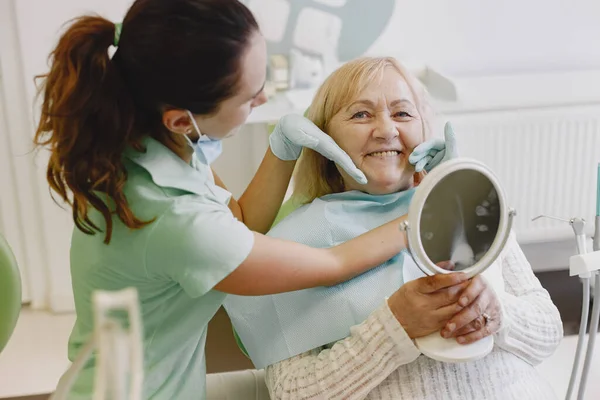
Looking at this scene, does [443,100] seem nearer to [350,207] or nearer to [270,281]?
[350,207]

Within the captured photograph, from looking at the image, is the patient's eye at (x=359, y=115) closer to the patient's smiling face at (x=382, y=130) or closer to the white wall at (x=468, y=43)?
the patient's smiling face at (x=382, y=130)

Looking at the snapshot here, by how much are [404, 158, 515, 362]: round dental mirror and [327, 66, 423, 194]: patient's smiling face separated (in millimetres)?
390

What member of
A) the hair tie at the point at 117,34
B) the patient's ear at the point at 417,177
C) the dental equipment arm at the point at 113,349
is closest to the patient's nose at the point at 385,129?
the patient's ear at the point at 417,177

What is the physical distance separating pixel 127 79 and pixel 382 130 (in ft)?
1.95

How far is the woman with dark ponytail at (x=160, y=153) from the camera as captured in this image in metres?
1.16

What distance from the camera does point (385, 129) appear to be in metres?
1.61

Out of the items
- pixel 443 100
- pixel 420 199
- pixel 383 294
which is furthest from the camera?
pixel 443 100

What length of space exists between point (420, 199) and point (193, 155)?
394mm

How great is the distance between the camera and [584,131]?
9.73 ft

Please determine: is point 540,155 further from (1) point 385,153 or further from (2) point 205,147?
(2) point 205,147

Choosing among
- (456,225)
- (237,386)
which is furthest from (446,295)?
(237,386)

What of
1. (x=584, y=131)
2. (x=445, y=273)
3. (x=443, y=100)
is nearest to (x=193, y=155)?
(x=445, y=273)

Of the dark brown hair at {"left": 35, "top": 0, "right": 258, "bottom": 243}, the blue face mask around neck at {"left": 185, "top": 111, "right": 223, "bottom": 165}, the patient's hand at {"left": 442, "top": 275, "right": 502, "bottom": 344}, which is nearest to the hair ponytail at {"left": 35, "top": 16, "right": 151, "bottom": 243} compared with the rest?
the dark brown hair at {"left": 35, "top": 0, "right": 258, "bottom": 243}

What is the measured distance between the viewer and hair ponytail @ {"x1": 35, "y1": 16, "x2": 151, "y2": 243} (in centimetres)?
117
